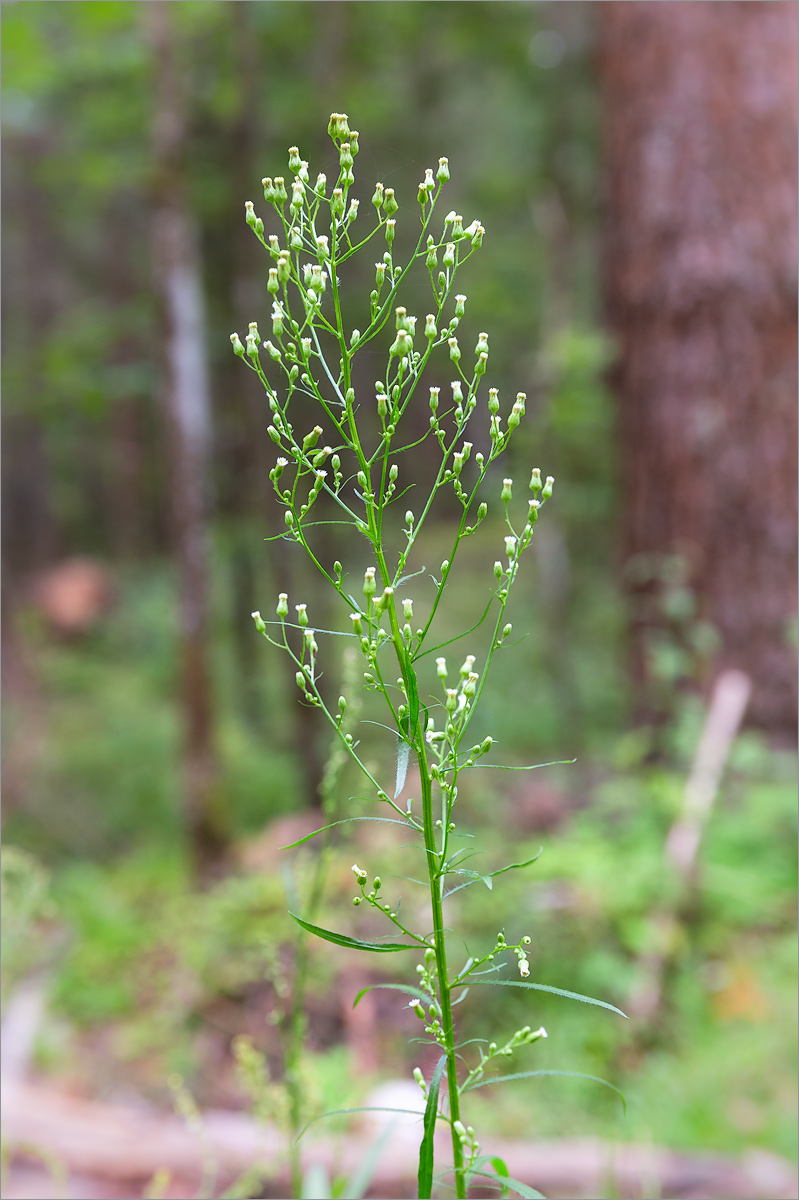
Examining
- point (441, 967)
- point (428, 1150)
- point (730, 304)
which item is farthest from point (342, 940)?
point (730, 304)

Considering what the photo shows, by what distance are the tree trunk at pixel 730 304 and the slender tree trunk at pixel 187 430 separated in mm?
3211

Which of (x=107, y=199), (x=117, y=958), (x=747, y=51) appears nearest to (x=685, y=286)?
(x=747, y=51)

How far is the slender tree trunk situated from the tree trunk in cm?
321

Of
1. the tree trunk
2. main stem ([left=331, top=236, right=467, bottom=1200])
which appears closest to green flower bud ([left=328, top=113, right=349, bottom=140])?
main stem ([left=331, top=236, right=467, bottom=1200])

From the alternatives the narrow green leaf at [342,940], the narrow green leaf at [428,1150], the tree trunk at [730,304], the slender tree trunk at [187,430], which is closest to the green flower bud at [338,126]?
the narrow green leaf at [342,940]

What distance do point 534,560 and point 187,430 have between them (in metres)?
6.26

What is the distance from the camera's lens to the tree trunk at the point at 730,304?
535 cm

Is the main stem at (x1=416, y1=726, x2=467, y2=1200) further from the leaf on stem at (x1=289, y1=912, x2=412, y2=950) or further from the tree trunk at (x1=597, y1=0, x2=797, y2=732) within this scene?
the tree trunk at (x1=597, y1=0, x2=797, y2=732)

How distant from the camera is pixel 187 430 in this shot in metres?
6.00

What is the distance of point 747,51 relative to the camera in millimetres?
5355

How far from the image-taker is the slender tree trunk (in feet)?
18.8

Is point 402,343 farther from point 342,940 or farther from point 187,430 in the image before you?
point 187,430

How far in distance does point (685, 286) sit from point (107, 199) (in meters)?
12.1

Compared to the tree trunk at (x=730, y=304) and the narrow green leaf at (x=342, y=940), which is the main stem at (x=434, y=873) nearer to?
the narrow green leaf at (x=342, y=940)
